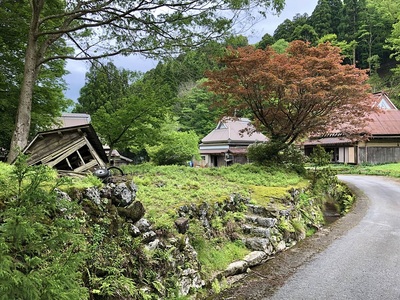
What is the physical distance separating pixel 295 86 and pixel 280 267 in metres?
Result: 7.09

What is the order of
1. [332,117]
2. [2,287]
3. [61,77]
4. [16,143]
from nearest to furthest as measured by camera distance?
[2,287] < [16,143] < [61,77] < [332,117]

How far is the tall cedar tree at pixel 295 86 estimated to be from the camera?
429 inches

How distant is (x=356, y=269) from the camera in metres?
5.28

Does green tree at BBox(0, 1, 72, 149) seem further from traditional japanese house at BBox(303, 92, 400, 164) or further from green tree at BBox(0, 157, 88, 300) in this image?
traditional japanese house at BBox(303, 92, 400, 164)

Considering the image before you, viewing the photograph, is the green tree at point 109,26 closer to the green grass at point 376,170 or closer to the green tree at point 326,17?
the green grass at point 376,170

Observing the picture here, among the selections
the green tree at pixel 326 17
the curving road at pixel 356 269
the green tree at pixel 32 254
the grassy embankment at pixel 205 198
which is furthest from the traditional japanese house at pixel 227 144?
the green tree at pixel 32 254

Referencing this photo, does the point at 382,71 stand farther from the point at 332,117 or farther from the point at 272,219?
the point at 272,219

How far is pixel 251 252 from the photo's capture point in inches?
231

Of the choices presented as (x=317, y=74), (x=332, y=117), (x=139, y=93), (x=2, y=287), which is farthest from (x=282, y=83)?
(x=2, y=287)

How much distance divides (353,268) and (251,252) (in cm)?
183

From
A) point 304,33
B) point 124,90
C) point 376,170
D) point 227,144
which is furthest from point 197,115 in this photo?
point 124,90

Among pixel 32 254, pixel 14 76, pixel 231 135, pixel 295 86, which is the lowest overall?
pixel 32 254

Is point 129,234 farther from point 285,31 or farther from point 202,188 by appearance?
point 285,31

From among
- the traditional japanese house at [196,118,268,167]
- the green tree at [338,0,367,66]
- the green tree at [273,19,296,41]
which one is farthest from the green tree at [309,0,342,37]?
the traditional japanese house at [196,118,268,167]
